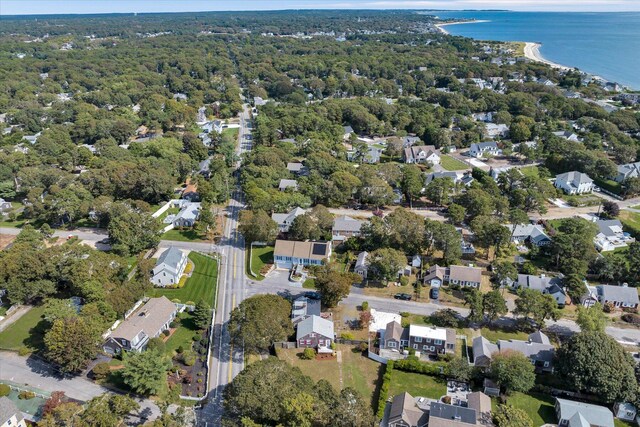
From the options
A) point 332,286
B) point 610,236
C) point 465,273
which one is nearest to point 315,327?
point 332,286

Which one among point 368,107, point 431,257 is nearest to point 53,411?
point 431,257

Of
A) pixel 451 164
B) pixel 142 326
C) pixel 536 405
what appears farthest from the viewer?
pixel 451 164

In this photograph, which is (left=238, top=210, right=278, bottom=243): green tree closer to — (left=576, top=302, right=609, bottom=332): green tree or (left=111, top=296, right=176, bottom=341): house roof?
(left=111, top=296, right=176, bottom=341): house roof

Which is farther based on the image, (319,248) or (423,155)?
(423,155)

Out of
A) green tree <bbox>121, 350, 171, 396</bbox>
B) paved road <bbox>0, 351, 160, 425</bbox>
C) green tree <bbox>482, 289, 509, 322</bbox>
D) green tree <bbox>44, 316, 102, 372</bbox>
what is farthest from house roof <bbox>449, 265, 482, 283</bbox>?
green tree <bbox>44, 316, 102, 372</bbox>

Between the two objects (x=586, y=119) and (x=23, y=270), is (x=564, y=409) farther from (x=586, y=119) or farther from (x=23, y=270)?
(x=586, y=119)

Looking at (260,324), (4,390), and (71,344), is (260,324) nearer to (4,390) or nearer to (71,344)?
(71,344)

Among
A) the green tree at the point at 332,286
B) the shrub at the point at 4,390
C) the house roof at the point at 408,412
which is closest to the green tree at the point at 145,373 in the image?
the shrub at the point at 4,390
